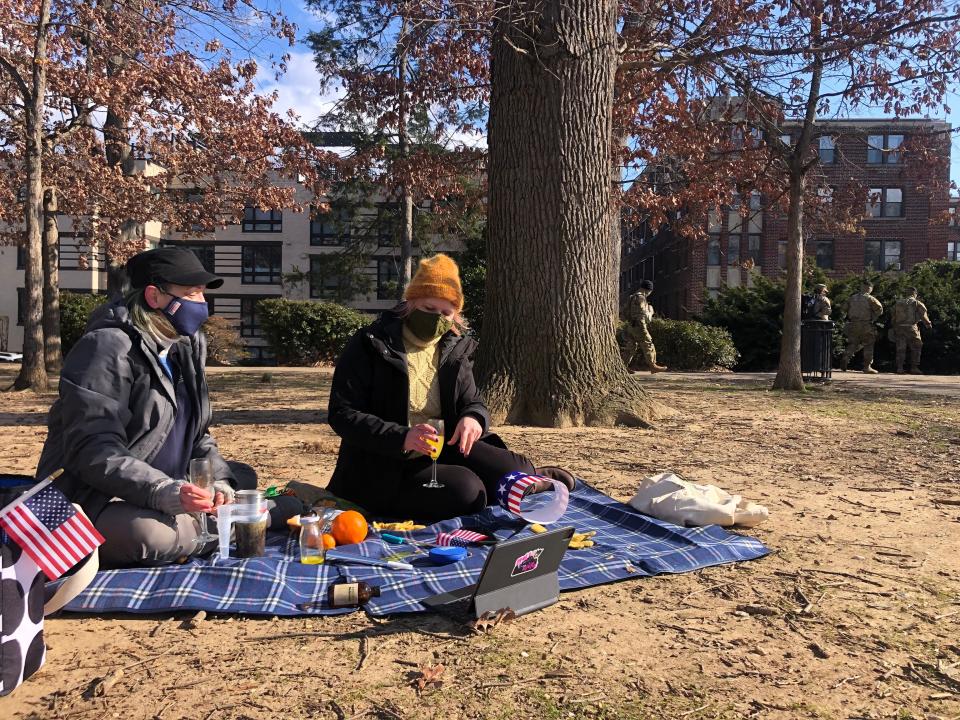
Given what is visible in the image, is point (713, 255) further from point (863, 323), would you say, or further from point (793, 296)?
point (793, 296)

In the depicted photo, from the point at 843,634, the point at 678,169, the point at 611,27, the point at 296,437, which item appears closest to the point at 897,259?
the point at 678,169

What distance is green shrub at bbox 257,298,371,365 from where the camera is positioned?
21328mm

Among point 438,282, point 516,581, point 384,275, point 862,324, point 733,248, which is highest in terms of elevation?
point 733,248

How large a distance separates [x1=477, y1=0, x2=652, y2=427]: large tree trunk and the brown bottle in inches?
200

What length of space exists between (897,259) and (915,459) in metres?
38.3

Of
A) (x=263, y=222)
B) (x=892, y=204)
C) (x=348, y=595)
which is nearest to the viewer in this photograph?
(x=348, y=595)

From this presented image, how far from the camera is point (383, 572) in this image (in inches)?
140

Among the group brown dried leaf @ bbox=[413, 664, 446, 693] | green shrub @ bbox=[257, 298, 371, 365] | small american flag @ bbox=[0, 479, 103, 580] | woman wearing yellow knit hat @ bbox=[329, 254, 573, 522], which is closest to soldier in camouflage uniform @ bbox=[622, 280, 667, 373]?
green shrub @ bbox=[257, 298, 371, 365]

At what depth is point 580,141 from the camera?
839 cm

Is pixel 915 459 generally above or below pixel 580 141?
below

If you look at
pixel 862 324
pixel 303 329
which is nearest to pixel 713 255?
pixel 862 324

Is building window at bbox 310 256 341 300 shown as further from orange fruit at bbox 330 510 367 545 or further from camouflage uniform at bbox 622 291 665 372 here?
orange fruit at bbox 330 510 367 545

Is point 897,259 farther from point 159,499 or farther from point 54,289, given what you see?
point 159,499

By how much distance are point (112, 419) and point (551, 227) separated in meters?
5.71
